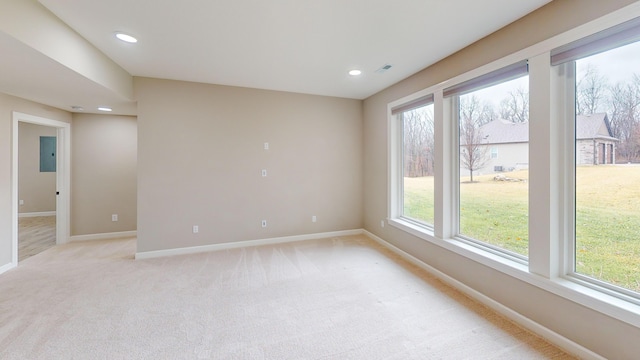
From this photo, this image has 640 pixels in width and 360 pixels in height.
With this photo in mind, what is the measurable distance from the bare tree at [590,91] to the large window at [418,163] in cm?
160

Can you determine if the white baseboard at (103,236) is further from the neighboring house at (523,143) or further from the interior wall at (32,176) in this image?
the neighboring house at (523,143)

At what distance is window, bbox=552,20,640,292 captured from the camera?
177cm

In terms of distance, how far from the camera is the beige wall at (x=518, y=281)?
1740 millimetres

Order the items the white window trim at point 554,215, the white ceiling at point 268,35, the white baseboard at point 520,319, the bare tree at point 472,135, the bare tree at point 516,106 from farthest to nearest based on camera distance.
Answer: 1. the bare tree at point 472,135
2. the bare tree at point 516,106
3. the white ceiling at point 268,35
4. the white baseboard at point 520,319
5. the white window trim at point 554,215

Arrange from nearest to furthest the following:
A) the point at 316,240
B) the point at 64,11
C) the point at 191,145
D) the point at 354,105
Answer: the point at 64,11
the point at 191,145
the point at 316,240
the point at 354,105

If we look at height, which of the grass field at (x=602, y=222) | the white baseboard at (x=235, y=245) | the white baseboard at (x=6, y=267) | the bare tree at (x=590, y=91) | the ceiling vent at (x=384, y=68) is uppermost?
the ceiling vent at (x=384, y=68)

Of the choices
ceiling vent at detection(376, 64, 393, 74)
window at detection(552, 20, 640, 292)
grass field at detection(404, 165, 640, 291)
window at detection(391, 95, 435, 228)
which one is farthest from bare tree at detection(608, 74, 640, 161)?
ceiling vent at detection(376, 64, 393, 74)

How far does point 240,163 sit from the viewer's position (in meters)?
4.30

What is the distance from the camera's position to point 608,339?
1.74m

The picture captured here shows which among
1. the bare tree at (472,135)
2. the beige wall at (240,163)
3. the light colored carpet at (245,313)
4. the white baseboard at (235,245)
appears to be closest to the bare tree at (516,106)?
the bare tree at (472,135)

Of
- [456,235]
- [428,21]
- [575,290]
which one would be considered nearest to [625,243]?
[575,290]

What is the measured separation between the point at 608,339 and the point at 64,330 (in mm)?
4066

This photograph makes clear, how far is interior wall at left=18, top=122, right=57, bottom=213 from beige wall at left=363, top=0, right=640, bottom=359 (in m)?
8.53

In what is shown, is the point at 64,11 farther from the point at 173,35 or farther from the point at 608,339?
the point at 608,339
